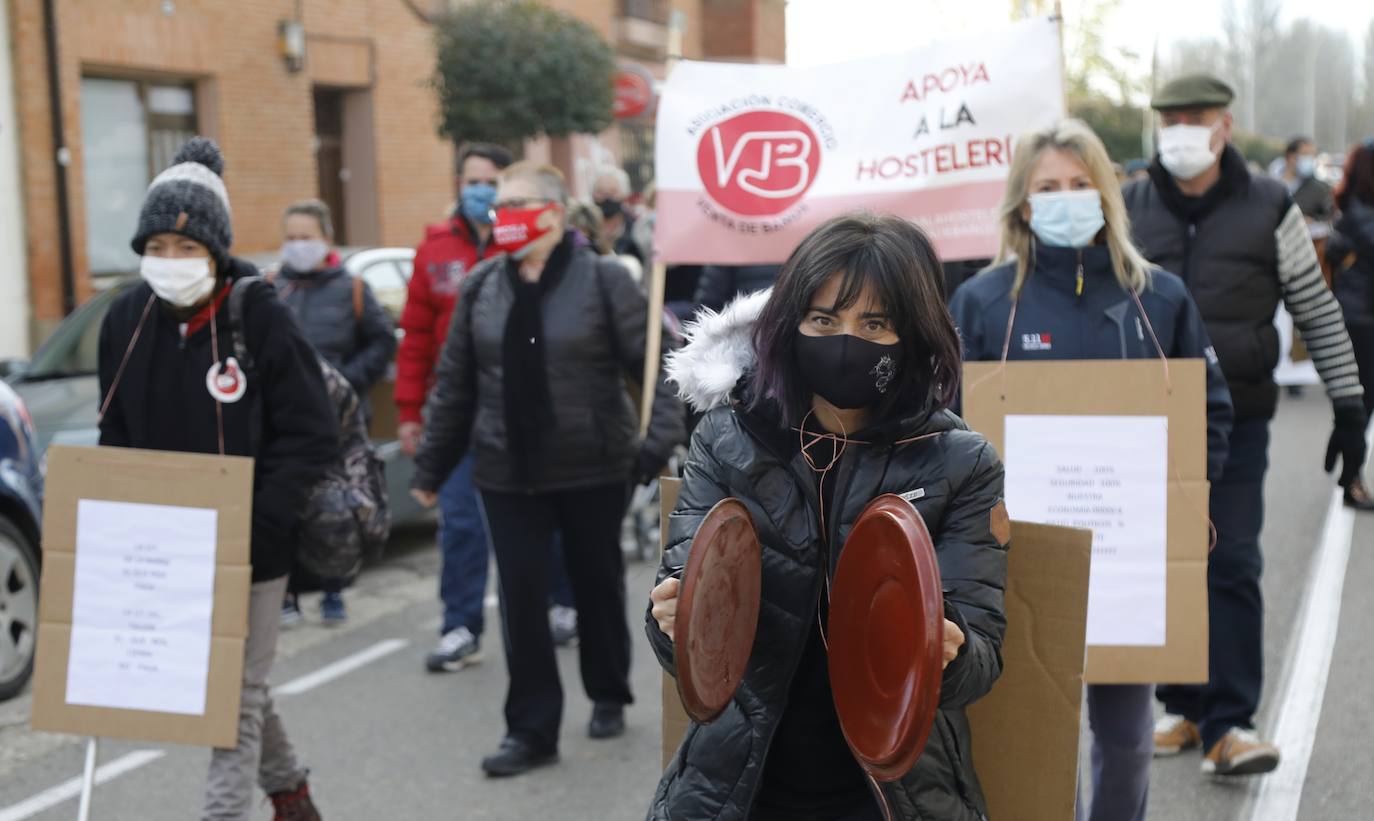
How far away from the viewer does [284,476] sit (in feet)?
13.9

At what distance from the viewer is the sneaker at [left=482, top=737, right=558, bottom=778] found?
17.8 feet

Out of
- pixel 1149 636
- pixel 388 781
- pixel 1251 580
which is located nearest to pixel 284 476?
pixel 388 781

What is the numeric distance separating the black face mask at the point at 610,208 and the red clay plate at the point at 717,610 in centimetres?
900

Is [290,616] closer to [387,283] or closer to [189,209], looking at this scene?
[387,283]

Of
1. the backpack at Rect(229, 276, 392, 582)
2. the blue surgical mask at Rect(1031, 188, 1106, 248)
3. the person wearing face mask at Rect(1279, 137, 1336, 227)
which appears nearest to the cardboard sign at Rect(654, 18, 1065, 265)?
the blue surgical mask at Rect(1031, 188, 1106, 248)

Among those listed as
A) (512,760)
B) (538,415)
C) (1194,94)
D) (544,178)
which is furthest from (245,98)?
(1194,94)

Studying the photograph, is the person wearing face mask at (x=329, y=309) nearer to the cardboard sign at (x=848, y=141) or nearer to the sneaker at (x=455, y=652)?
the sneaker at (x=455, y=652)

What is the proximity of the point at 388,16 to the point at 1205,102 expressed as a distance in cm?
1594

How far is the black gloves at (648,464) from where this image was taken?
5.46m

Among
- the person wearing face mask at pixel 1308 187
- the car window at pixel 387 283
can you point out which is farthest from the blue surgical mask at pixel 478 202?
the person wearing face mask at pixel 1308 187

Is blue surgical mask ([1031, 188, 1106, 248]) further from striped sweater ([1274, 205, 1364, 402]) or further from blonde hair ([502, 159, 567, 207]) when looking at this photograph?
blonde hair ([502, 159, 567, 207])

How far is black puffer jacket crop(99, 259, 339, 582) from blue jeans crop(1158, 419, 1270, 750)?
267 cm

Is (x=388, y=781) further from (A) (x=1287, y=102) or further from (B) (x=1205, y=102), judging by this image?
(A) (x=1287, y=102)

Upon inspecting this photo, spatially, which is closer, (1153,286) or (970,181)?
(1153,286)
